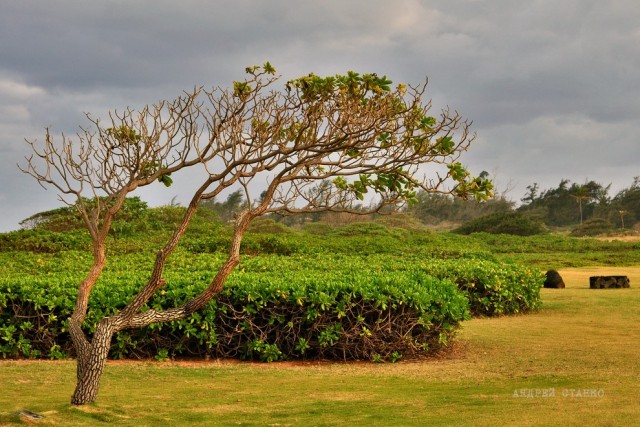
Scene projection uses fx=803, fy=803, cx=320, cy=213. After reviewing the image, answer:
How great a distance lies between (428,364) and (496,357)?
1128mm

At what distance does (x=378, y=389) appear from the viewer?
9.97 m

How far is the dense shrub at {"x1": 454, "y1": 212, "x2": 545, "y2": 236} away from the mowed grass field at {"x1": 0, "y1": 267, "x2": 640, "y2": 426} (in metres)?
47.5

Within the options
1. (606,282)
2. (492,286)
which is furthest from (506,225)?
(492,286)

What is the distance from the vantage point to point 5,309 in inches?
510

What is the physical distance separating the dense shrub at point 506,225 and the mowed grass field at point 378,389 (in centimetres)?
4746

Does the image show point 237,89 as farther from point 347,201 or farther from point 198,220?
point 198,220

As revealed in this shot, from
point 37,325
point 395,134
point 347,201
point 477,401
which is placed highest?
point 395,134

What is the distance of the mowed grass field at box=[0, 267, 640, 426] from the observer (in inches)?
319

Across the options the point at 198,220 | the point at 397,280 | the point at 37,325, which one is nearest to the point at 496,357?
the point at 397,280

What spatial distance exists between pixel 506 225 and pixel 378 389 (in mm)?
53013

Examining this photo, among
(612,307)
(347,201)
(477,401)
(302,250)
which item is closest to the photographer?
(477,401)

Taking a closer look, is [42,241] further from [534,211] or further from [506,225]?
[534,211]

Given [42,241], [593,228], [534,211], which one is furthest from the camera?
[534,211]

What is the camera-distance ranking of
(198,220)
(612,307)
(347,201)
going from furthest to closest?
(198,220)
(612,307)
(347,201)
